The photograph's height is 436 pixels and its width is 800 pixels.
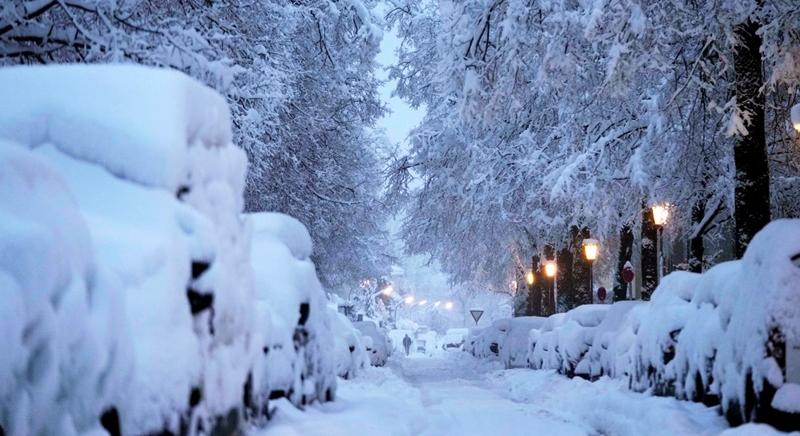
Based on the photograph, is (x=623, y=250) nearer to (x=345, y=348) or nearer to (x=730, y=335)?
(x=345, y=348)

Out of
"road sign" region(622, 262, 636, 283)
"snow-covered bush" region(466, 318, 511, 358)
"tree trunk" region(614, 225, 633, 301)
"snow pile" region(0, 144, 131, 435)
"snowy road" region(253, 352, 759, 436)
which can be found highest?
"tree trunk" region(614, 225, 633, 301)

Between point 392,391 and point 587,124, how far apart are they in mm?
6647

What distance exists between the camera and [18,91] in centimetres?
446

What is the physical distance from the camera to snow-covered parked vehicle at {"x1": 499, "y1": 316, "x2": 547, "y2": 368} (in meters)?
23.0

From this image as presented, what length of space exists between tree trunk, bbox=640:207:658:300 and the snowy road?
13.4 feet

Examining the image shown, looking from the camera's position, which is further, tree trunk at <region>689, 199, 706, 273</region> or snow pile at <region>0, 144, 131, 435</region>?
tree trunk at <region>689, 199, 706, 273</region>

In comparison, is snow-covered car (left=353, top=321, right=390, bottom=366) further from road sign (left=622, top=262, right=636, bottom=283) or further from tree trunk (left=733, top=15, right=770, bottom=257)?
tree trunk (left=733, top=15, right=770, bottom=257)

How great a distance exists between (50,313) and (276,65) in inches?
497

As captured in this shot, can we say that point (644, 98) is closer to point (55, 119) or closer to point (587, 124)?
point (587, 124)

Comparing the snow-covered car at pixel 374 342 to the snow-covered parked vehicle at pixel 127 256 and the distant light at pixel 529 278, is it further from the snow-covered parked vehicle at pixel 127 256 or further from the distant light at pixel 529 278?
the snow-covered parked vehicle at pixel 127 256

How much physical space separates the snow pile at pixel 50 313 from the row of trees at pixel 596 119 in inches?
280

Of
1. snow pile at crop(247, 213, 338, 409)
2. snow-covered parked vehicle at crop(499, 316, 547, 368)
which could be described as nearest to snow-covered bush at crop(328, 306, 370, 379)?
snow pile at crop(247, 213, 338, 409)

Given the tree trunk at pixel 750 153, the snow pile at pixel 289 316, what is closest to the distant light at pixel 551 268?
the tree trunk at pixel 750 153

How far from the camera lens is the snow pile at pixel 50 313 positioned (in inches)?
107
